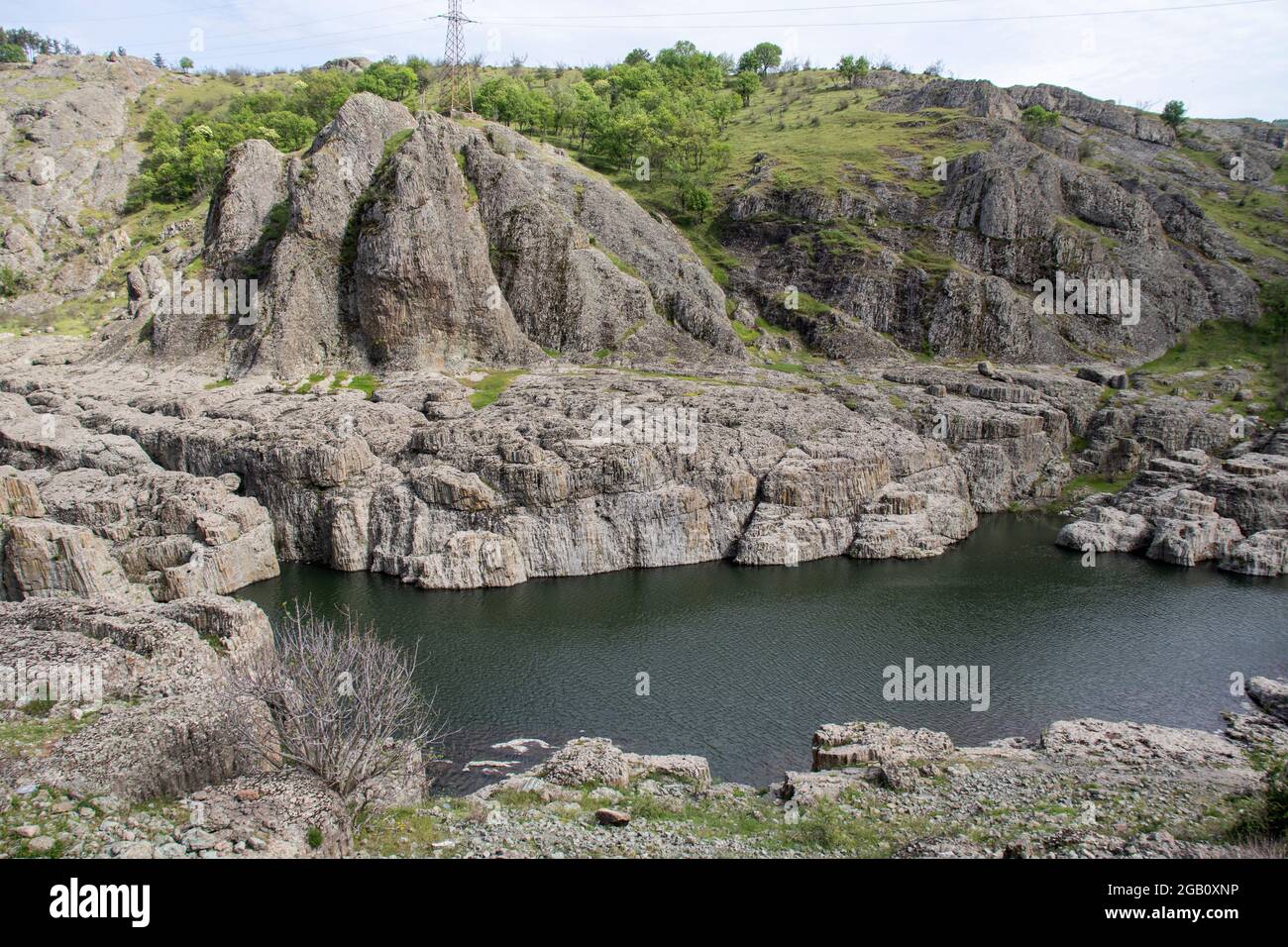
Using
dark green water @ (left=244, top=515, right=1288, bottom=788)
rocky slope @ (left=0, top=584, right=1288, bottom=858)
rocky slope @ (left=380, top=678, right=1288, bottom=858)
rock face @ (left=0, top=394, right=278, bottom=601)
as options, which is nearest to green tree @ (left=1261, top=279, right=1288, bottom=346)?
dark green water @ (left=244, top=515, right=1288, bottom=788)

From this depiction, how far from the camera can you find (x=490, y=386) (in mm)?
75438

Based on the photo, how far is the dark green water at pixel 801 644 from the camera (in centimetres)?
3766

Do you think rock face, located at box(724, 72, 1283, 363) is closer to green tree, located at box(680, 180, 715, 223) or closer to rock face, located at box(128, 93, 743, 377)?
green tree, located at box(680, 180, 715, 223)

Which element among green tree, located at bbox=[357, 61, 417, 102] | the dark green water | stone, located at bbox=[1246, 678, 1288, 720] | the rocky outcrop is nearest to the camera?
the dark green water

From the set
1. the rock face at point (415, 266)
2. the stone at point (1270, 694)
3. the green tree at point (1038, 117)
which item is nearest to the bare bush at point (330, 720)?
the stone at point (1270, 694)

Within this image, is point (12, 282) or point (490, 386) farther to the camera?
point (12, 282)

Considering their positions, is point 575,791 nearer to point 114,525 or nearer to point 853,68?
point 114,525

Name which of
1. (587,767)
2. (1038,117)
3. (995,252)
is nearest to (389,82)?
(995,252)

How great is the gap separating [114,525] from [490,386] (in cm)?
3290

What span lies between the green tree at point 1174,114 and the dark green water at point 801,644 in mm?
142835

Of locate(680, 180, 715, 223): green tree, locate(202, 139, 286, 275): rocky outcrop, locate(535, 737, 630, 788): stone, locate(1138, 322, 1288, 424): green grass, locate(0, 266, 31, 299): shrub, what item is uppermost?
locate(680, 180, 715, 223): green tree

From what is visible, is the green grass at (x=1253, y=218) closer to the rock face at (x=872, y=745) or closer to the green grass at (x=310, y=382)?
the rock face at (x=872, y=745)

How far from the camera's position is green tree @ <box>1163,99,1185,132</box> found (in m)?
161

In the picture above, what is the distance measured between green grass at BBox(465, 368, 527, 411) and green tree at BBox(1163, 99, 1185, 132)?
155982mm
